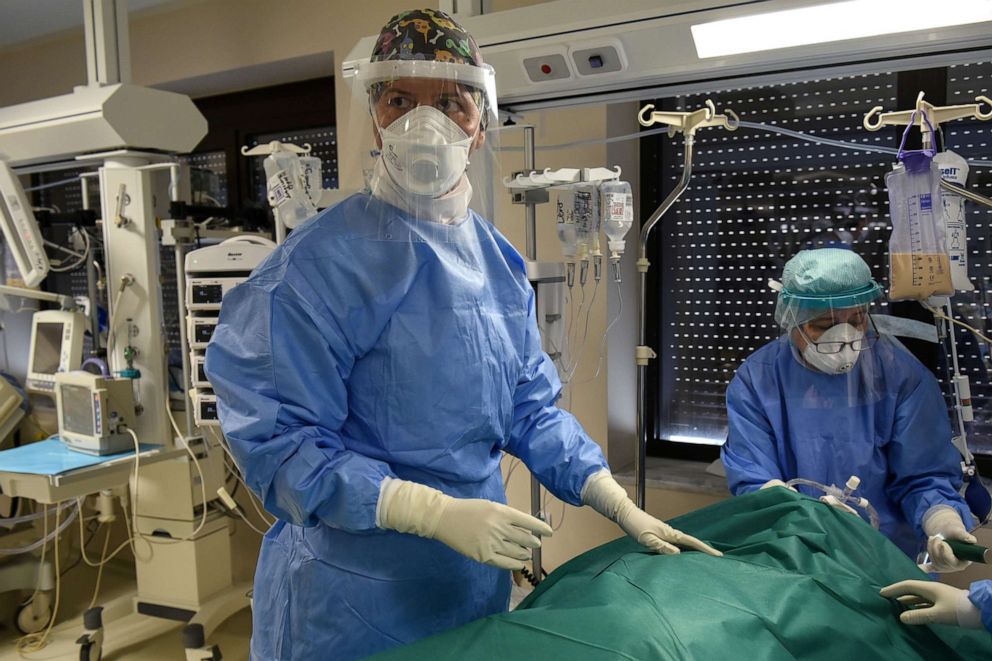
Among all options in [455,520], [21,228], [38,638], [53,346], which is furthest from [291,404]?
[38,638]

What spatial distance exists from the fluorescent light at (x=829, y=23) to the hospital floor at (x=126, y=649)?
2.80 metres

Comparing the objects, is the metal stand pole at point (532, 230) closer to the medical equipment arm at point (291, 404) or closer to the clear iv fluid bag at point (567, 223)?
the clear iv fluid bag at point (567, 223)

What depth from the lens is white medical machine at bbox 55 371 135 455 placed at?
271 centimetres

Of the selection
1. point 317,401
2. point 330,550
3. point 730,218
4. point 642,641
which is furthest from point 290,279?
point 730,218

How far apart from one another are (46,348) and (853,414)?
306 centimetres

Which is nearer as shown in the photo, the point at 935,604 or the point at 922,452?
the point at 935,604

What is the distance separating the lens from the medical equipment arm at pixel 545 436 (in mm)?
1571

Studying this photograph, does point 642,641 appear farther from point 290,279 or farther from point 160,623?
point 160,623

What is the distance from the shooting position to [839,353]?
5.96 feet

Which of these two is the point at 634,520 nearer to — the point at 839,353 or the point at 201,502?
the point at 839,353

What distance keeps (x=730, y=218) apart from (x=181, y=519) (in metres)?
2.42

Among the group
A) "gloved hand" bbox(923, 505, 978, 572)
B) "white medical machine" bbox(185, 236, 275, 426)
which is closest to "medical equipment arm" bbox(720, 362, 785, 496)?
"gloved hand" bbox(923, 505, 978, 572)

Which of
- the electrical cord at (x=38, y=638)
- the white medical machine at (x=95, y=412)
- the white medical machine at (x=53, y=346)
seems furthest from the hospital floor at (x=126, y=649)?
the white medical machine at (x=53, y=346)

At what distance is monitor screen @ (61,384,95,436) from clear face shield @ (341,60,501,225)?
1.87 m
